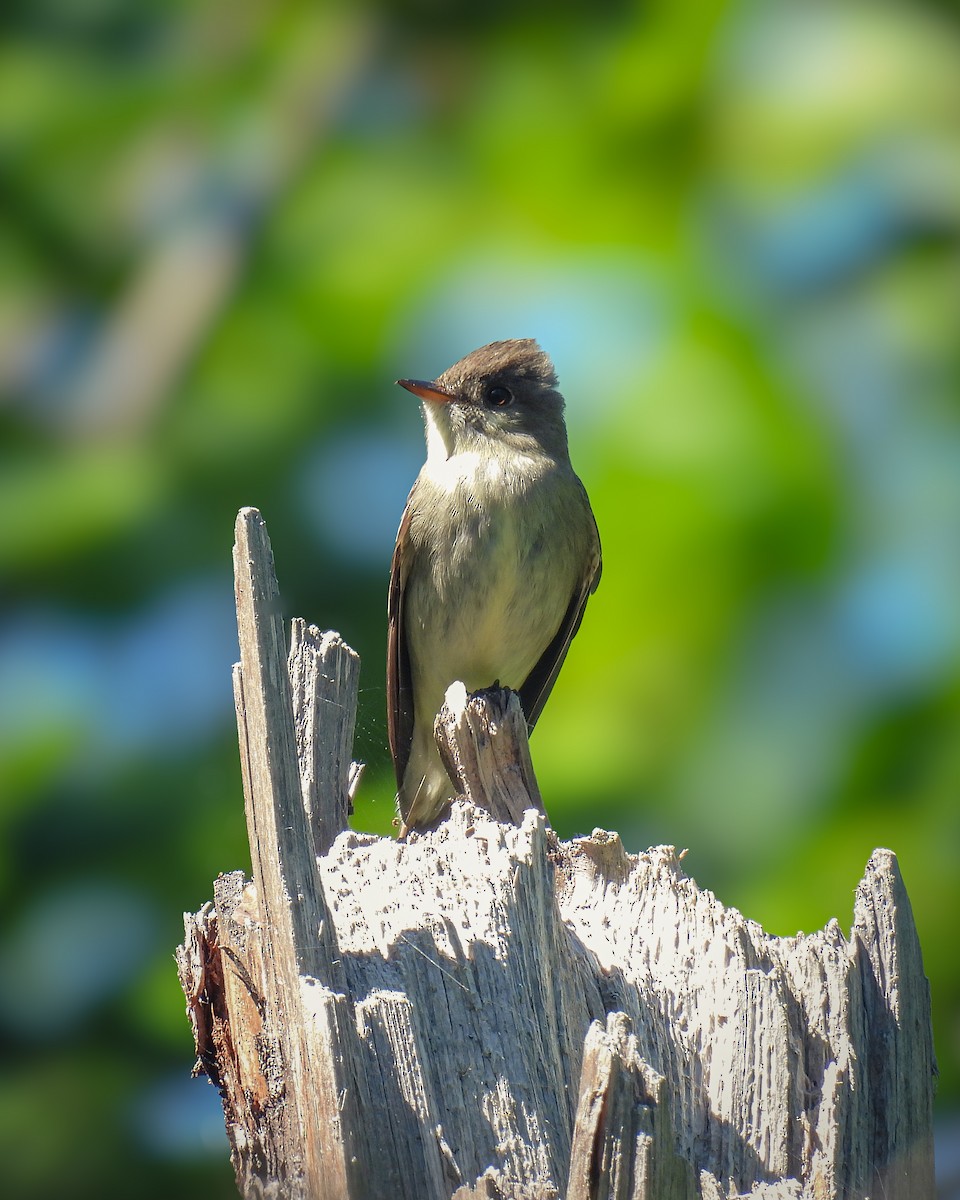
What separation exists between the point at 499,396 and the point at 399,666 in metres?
1.16

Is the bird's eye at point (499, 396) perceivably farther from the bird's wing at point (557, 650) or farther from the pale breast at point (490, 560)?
the bird's wing at point (557, 650)

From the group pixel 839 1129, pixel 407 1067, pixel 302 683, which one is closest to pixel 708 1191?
pixel 839 1129

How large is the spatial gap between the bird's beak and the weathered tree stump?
7.17 ft

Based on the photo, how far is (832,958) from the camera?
2662 mm

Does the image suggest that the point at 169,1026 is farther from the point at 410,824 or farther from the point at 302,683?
the point at 302,683

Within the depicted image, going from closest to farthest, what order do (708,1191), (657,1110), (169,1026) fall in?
(657,1110) → (708,1191) → (169,1026)

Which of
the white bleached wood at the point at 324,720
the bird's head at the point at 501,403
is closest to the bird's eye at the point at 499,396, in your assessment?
the bird's head at the point at 501,403

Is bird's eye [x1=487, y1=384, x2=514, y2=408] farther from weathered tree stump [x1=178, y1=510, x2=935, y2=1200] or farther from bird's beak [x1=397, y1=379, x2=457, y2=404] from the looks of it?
weathered tree stump [x1=178, y1=510, x2=935, y2=1200]

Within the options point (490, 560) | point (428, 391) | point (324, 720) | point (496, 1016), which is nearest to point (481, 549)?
point (490, 560)

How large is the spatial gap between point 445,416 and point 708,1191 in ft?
11.5

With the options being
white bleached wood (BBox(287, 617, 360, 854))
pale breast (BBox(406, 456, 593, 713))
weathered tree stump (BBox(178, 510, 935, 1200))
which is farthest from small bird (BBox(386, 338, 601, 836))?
weathered tree stump (BBox(178, 510, 935, 1200))

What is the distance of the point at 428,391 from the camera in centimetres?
505

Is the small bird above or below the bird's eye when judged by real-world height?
below

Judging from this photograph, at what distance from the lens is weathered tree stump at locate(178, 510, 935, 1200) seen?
235 centimetres
